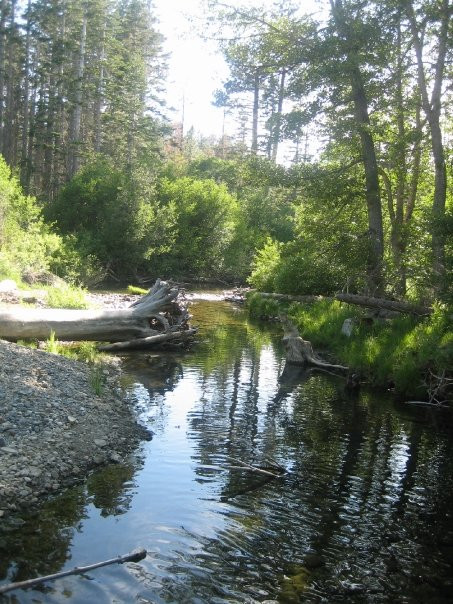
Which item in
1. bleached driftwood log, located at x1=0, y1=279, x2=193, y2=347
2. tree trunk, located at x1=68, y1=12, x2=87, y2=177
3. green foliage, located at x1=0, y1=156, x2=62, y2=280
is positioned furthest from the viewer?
tree trunk, located at x1=68, y1=12, x2=87, y2=177

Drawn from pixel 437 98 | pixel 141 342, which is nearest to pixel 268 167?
pixel 437 98

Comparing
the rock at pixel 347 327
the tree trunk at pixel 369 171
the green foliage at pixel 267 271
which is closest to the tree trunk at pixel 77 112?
the green foliage at pixel 267 271

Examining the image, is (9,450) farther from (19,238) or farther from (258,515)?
(19,238)

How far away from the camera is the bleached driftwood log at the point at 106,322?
12430 millimetres

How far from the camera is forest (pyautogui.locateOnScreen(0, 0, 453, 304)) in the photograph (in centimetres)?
1598

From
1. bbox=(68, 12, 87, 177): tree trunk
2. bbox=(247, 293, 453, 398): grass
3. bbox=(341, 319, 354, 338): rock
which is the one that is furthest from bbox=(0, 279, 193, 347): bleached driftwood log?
bbox=(68, 12, 87, 177): tree trunk

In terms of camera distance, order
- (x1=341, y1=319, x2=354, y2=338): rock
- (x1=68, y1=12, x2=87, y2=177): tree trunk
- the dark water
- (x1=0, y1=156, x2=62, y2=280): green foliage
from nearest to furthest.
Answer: the dark water
(x1=341, y1=319, x2=354, y2=338): rock
(x1=0, y1=156, x2=62, y2=280): green foliage
(x1=68, y1=12, x2=87, y2=177): tree trunk

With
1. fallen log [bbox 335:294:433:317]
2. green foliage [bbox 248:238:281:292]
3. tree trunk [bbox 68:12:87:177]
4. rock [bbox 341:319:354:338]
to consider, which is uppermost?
tree trunk [bbox 68:12:87:177]

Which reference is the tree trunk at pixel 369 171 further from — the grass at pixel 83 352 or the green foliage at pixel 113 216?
the green foliage at pixel 113 216

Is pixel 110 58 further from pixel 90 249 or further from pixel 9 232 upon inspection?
pixel 9 232

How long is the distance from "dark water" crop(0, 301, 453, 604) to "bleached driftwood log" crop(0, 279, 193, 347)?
3.68m

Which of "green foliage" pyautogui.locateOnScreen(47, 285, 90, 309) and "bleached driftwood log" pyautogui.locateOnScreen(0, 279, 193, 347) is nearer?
"bleached driftwood log" pyautogui.locateOnScreen(0, 279, 193, 347)

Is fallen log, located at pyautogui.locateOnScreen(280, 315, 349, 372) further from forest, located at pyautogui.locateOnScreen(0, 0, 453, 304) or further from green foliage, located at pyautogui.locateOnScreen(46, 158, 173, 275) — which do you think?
green foliage, located at pyautogui.locateOnScreen(46, 158, 173, 275)

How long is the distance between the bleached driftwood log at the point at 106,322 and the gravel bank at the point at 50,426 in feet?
6.18
